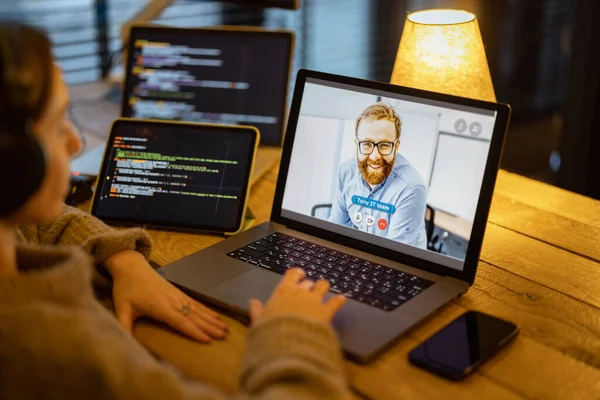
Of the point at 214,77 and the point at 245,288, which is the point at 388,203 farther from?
the point at 214,77

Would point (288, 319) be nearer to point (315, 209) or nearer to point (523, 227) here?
point (315, 209)

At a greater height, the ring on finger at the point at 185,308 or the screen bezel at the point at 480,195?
the screen bezel at the point at 480,195

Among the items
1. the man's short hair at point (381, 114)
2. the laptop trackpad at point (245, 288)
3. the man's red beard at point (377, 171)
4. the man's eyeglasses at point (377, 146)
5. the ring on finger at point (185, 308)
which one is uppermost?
the man's short hair at point (381, 114)

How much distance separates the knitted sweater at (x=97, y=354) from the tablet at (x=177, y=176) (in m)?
0.45

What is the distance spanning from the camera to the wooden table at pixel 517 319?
86cm

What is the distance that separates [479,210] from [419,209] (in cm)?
9

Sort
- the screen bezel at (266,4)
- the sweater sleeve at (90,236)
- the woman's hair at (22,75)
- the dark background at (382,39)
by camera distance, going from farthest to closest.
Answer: the dark background at (382,39) → the screen bezel at (266,4) → the sweater sleeve at (90,236) → the woman's hair at (22,75)

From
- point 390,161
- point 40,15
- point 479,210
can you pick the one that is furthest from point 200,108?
point 40,15

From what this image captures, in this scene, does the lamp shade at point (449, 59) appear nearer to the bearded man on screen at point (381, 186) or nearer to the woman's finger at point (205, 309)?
the bearded man on screen at point (381, 186)

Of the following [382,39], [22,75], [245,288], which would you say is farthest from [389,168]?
[382,39]

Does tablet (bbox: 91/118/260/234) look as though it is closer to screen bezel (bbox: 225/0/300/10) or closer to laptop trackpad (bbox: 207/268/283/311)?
laptop trackpad (bbox: 207/268/283/311)

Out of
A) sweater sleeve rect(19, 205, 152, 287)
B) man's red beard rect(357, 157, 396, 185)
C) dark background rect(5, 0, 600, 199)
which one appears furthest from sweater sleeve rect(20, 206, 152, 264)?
dark background rect(5, 0, 600, 199)

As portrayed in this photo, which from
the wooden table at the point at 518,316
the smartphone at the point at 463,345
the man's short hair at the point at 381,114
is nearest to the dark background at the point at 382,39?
the wooden table at the point at 518,316

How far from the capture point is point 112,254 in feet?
3.59
